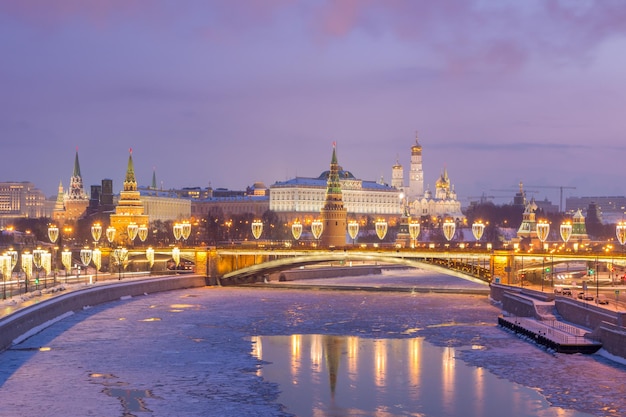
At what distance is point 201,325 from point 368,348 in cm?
991

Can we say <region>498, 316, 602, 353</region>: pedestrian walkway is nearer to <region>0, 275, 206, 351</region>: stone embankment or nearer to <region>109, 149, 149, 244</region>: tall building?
<region>0, 275, 206, 351</region>: stone embankment

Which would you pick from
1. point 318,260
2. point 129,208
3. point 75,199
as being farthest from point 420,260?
point 75,199

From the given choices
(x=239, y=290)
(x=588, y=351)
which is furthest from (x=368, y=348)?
(x=239, y=290)

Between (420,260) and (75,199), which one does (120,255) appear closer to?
(420,260)

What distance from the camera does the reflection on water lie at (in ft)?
92.1

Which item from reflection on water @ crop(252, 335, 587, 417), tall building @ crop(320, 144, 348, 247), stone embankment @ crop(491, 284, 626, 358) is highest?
tall building @ crop(320, 144, 348, 247)

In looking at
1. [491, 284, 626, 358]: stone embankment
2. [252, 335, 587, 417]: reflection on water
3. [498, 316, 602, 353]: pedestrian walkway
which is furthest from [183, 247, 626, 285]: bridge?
[252, 335, 587, 417]: reflection on water

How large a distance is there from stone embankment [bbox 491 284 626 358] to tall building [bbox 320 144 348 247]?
48558mm

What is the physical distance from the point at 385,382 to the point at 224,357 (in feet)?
23.4

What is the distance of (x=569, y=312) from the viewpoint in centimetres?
4372

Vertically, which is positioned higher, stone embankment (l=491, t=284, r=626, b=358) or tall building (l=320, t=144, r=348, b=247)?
tall building (l=320, t=144, r=348, b=247)

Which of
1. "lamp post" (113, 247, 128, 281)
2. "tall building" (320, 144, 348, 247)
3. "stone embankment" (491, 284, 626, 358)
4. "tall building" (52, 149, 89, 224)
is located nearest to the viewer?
"stone embankment" (491, 284, 626, 358)

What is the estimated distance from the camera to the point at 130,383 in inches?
1236

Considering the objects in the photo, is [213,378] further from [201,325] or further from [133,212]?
[133,212]
